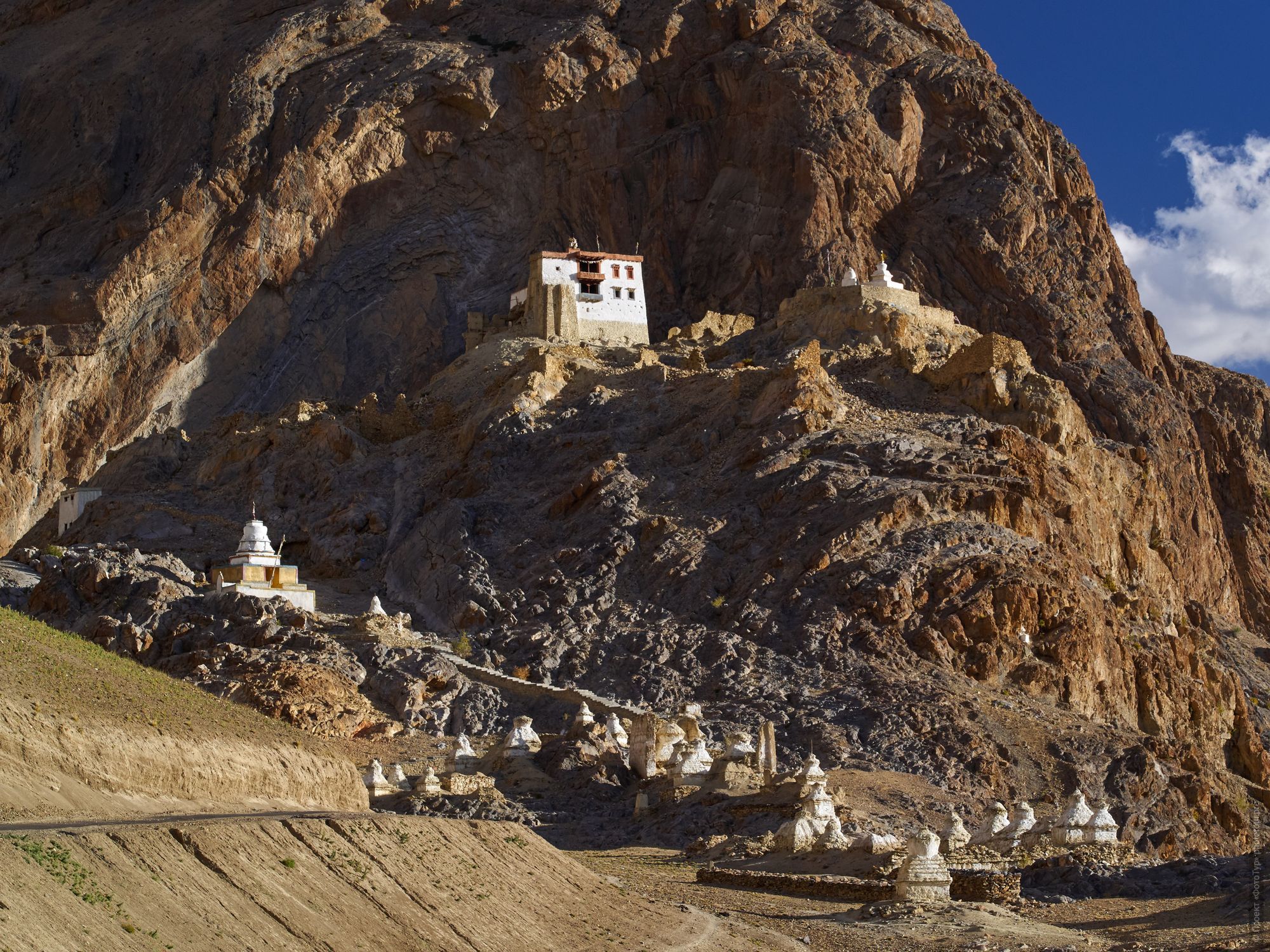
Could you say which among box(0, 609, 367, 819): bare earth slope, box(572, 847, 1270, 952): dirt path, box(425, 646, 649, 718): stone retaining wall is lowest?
box(572, 847, 1270, 952): dirt path

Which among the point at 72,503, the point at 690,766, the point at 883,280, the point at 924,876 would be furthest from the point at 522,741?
the point at 883,280

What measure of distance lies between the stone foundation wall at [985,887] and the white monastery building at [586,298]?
56332mm

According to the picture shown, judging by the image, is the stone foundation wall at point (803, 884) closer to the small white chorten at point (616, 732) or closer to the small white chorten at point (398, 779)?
the small white chorten at point (398, 779)

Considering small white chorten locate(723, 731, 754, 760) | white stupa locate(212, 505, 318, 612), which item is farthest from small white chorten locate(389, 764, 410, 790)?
white stupa locate(212, 505, 318, 612)

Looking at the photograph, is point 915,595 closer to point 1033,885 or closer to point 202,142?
point 1033,885

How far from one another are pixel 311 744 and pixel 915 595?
23.3 m

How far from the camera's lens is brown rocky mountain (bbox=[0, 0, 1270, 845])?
74375mm

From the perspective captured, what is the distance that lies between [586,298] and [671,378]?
10.0m

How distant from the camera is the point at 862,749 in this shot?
218ft

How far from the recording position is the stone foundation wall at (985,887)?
43688 mm

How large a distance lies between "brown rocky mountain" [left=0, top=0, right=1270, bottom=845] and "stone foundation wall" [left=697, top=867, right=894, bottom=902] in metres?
17.6

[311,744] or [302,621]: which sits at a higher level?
[302,621]

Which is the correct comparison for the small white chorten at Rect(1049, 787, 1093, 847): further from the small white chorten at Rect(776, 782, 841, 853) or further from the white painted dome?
the white painted dome

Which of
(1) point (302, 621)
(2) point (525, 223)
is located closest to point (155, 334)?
(2) point (525, 223)
